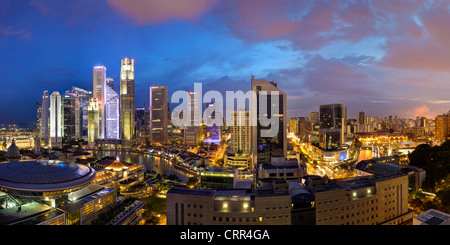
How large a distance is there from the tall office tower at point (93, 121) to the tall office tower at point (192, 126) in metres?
9.14

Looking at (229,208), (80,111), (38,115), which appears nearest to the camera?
(229,208)

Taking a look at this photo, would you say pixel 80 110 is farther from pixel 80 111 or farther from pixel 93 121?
pixel 93 121

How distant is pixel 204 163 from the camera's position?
1270 centimetres

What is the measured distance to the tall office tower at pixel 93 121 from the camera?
23141mm

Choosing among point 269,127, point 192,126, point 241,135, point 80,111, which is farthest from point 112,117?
point 269,127

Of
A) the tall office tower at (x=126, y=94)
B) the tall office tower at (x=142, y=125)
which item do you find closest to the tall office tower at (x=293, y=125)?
the tall office tower at (x=142, y=125)

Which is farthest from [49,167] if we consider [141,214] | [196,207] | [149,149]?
[149,149]

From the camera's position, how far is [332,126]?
19453mm

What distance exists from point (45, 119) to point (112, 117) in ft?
19.0

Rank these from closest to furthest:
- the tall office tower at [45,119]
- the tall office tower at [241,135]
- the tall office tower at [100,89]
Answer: the tall office tower at [241,135] → the tall office tower at [45,119] → the tall office tower at [100,89]

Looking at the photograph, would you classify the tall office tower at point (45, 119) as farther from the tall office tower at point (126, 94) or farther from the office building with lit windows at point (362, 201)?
the office building with lit windows at point (362, 201)
